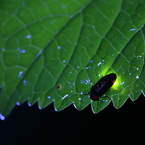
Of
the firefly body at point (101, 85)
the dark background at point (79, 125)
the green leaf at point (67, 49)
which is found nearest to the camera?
the green leaf at point (67, 49)

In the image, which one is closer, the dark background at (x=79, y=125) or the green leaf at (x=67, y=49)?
the green leaf at (x=67, y=49)

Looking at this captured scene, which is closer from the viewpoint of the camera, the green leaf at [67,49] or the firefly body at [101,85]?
the green leaf at [67,49]

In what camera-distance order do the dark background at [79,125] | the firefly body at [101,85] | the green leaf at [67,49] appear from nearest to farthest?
the green leaf at [67,49] < the firefly body at [101,85] < the dark background at [79,125]

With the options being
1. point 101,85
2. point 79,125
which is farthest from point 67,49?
point 79,125

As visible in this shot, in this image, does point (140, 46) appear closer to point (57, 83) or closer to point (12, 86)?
point (57, 83)

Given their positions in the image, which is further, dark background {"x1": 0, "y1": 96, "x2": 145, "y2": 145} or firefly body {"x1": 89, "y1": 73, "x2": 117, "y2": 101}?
dark background {"x1": 0, "y1": 96, "x2": 145, "y2": 145}

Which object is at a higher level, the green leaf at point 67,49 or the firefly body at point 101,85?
the green leaf at point 67,49
